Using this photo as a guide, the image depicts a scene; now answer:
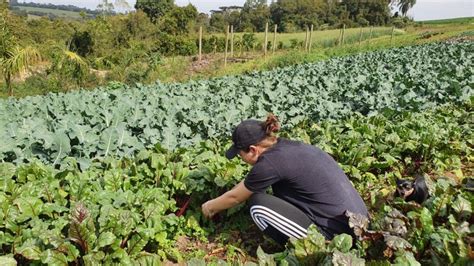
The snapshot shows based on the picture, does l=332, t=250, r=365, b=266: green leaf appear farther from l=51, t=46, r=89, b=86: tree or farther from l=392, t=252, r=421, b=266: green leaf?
l=51, t=46, r=89, b=86: tree

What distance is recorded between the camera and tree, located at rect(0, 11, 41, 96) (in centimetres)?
1158

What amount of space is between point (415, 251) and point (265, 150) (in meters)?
1.20

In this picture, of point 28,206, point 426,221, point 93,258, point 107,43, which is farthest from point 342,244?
point 107,43

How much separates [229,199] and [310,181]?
67 cm

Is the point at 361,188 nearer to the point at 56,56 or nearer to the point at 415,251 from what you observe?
the point at 415,251

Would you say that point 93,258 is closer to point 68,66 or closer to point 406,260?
point 406,260

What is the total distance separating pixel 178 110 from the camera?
602 centimetres

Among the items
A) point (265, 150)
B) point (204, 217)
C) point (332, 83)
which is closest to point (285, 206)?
point (265, 150)

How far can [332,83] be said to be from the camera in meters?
8.62

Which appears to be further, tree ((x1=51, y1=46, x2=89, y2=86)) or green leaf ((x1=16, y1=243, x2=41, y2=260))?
tree ((x1=51, y1=46, x2=89, y2=86))

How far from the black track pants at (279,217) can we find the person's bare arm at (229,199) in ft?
0.34

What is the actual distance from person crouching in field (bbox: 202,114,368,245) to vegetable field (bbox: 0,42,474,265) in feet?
0.97

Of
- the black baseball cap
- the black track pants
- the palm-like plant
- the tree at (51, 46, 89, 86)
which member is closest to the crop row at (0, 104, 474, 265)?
the black track pants

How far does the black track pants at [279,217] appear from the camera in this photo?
123 inches
